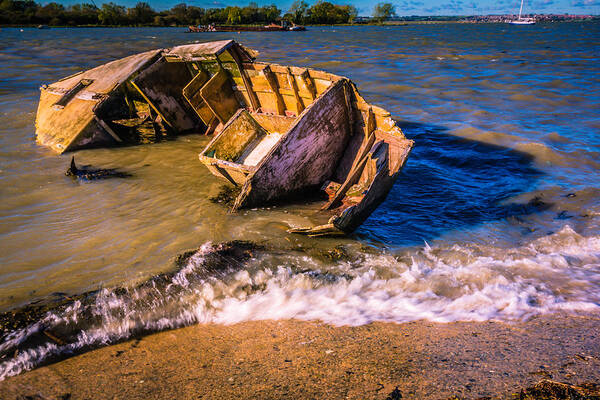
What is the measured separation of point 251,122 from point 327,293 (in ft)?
13.8

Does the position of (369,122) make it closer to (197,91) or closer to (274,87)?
(274,87)

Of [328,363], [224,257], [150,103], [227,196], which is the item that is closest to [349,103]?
[227,196]

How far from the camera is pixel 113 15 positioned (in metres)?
96.1

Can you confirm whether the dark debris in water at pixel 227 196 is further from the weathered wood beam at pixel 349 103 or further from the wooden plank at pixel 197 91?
the wooden plank at pixel 197 91

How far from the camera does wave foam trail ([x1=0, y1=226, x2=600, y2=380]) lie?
339 centimetres

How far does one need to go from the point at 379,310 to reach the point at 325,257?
42.6 inches

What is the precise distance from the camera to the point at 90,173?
23.5ft

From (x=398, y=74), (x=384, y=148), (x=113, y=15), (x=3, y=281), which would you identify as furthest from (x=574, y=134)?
(x=113, y=15)

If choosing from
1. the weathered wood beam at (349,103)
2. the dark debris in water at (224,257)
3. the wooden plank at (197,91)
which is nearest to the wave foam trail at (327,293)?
the dark debris in water at (224,257)

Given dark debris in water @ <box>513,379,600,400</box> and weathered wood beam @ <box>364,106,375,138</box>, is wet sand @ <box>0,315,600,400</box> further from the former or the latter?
weathered wood beam @ <box>364,106,375,138</box>

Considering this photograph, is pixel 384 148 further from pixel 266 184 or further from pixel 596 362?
pixel 596 362

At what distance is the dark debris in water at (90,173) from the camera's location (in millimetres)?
6949

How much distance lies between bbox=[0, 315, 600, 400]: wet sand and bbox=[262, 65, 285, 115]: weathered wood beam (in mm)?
5293

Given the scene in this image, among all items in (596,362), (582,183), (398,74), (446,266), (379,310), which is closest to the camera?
(596,362)
